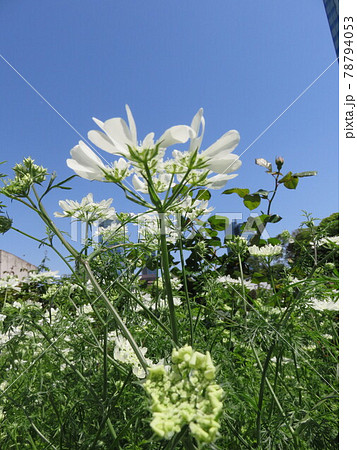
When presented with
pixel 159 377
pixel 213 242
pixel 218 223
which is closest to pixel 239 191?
pixel 218 223

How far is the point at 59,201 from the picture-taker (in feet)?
4.15

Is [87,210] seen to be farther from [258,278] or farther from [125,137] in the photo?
[258,278]

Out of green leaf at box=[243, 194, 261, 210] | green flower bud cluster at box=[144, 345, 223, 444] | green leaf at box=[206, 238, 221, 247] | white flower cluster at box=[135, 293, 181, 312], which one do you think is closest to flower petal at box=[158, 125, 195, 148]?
green flower bud cluster at box=[144, 345, 223, 444]

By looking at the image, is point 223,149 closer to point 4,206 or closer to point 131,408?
point 4,206

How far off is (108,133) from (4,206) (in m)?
A: 0.61

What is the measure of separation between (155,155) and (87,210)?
1.83 feet

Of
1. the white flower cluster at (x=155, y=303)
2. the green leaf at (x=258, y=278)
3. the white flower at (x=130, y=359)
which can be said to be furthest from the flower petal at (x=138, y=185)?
the green leaf at (x=258, y=278)

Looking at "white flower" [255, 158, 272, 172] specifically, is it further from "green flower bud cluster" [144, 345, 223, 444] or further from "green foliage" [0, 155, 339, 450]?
"green flower bud cluster" [144, 345, 223, 444]

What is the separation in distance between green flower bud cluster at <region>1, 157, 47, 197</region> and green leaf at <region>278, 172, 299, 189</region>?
3098 millimetres

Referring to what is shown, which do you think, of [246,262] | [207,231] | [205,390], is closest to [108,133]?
[205,390]

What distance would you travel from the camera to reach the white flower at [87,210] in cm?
127

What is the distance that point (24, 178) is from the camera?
1.03m
